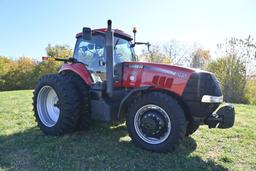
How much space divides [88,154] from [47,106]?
1987mm

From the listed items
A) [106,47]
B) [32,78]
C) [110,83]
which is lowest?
[32,78]

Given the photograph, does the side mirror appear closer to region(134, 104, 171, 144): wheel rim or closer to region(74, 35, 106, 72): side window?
region(74, 35, 106, 72): side window

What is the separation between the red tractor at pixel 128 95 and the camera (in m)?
4.35

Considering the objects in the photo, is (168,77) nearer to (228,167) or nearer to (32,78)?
(228,167)

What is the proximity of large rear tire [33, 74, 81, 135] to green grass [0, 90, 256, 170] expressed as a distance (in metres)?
0.20

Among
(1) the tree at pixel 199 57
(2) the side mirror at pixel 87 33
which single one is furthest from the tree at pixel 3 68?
(2) the side mirror at pixel 87 33

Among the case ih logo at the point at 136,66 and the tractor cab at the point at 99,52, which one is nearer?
the case ih logo at the point at 136,66

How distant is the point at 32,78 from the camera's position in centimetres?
3338

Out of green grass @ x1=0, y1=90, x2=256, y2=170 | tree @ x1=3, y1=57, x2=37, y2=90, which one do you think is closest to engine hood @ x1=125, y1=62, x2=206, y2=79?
green grass @ x1=0, y1=90, x2=256, y2=170

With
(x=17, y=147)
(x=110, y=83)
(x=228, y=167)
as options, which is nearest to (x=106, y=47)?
(x=110, y=83)

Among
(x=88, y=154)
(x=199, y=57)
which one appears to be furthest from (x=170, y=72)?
(x=199, y=57)

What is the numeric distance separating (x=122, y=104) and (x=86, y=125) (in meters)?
1.06

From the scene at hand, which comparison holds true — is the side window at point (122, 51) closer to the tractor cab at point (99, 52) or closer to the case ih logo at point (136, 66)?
the tractor cab at point (99, 52)

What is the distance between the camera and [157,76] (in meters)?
4.62
